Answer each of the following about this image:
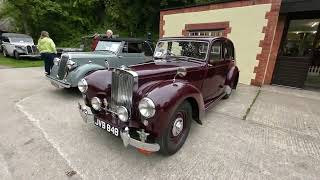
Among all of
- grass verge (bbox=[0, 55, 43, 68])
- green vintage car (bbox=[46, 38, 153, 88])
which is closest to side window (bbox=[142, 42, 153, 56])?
green vintage car (bbox=[46, 38, 153, 88])

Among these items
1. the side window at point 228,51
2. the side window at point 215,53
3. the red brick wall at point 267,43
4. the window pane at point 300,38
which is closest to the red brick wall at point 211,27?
the red brick wall at point 267,43

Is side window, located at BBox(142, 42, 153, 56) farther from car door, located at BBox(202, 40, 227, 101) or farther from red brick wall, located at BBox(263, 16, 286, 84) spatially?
red brick wall, located at BBox(263, 16, 286, 84)

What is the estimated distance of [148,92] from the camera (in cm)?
276

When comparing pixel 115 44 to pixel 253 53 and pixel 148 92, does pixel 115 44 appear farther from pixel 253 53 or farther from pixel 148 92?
pixel 253 53

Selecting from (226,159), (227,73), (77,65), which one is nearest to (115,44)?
(77,65)

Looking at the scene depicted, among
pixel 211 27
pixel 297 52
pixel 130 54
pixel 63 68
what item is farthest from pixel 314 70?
pixel 63 68

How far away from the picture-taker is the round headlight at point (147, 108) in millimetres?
2531

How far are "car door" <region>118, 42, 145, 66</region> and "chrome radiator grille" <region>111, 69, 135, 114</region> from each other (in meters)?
3.52

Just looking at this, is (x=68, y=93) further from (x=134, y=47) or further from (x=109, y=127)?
(x=109, y=127)

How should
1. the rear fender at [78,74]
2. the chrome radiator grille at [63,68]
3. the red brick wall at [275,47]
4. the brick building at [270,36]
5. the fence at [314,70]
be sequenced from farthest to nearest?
the fence at [314,70] → the red brick wall at [275,47] → the brick building at [270,36] → the chrome radiator grille at [63,68] → the rear fender at [78,74]

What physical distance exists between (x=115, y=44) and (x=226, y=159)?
196 inches

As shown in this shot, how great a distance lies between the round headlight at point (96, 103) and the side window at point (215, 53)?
231 cm

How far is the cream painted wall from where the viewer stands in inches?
291

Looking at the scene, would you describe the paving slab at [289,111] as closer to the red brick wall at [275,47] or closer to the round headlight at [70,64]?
the red brick wall at [275,47]
